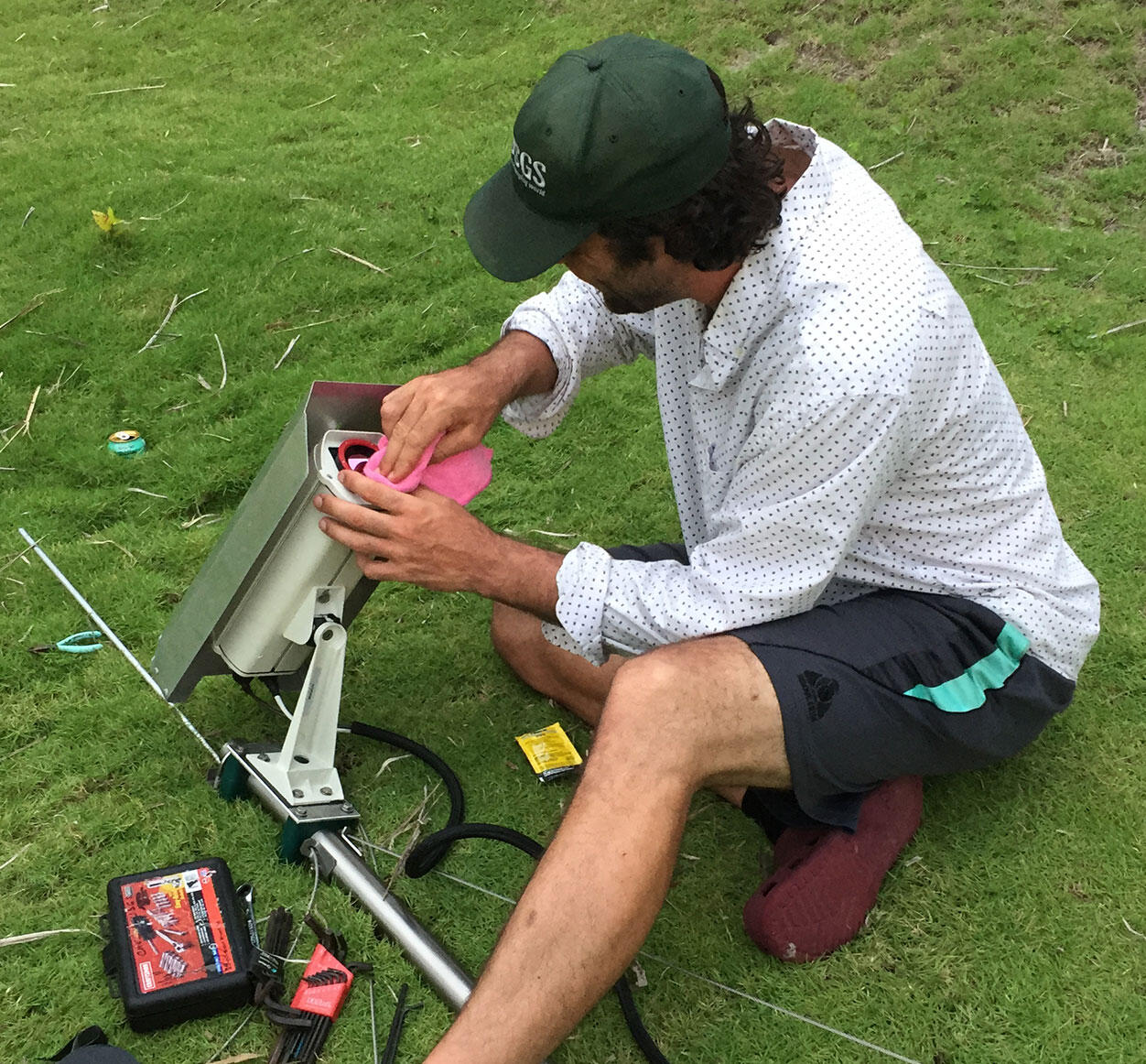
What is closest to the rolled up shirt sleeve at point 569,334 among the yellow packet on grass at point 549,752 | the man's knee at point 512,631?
the man's knee at point 512,631

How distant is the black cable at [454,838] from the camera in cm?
188

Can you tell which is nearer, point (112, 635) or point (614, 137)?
point (614, 137)

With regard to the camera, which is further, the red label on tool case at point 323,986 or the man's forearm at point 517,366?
the man's forearm at point 517,366

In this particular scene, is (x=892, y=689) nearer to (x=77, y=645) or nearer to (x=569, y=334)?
(x=569, y=334)

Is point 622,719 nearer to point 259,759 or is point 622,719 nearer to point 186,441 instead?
point 259,759

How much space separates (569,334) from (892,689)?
1.02m

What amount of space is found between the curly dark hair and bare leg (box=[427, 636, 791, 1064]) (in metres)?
0.63

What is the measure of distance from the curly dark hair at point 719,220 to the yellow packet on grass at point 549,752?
41.4 inches

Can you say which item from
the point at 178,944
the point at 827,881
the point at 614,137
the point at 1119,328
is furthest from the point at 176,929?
the point at 1119,328

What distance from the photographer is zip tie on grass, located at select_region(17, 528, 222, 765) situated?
2.37m

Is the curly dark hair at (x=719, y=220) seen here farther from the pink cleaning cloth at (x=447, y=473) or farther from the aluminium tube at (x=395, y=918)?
the aluminium tube at (x=395, y=918)

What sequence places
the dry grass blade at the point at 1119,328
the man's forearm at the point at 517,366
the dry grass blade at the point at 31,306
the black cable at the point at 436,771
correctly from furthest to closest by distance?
the dry grass blade at the point at 31,306
the dry grass blade at the point at 1119,328
the man's forearm at the point at 517,366
the black cable at the point at 436,771

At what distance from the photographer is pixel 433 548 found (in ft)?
6.44

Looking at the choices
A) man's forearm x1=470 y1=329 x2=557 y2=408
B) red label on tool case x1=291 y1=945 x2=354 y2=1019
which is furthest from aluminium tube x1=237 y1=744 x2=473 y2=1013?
man's forearm x1=470 y1=329 x2=557 y2=408
